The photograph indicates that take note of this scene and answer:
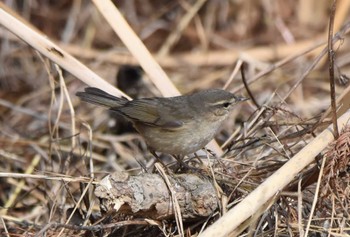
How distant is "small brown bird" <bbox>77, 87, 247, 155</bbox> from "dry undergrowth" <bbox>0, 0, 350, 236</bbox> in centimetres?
11

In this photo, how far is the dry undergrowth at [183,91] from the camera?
3.21 m

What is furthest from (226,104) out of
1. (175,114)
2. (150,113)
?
(150,113)

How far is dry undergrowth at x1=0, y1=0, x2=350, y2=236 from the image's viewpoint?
3.21m

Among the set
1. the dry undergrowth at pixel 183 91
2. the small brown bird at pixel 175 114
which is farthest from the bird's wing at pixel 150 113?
the dry undergrowth at pixel 183 91

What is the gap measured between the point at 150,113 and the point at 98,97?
0.32m

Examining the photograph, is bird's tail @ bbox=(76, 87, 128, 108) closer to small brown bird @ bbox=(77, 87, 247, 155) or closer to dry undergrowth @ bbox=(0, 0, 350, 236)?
small brown bird @ bbox=(77, 87, 247, 155)

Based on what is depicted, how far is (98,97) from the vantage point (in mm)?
3789

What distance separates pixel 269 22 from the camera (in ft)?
23.0

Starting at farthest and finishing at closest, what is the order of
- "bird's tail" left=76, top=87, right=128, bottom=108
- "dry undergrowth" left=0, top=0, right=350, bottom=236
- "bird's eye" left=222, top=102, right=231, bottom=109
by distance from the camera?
"bird's eye" left=222, top=102, right=231, bottom=109 → "bird's tail" left=76, top=87, right=128, bottom=108 → "dry undergrowth" left=0, top=0, right=350, bottom=236

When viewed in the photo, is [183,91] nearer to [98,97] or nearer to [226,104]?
[226,104]

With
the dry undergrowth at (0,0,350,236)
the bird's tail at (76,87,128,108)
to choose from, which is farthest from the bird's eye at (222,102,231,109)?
the bird's tail at (76,87,128,108)

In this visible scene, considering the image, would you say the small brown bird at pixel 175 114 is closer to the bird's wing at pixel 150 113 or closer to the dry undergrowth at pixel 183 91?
the bird's wing at pixel 150 113

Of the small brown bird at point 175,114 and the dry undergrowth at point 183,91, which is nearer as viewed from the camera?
the dry undergrowth at point 183,91

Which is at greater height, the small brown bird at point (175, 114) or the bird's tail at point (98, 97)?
the bird's tail at point (98, 97)
